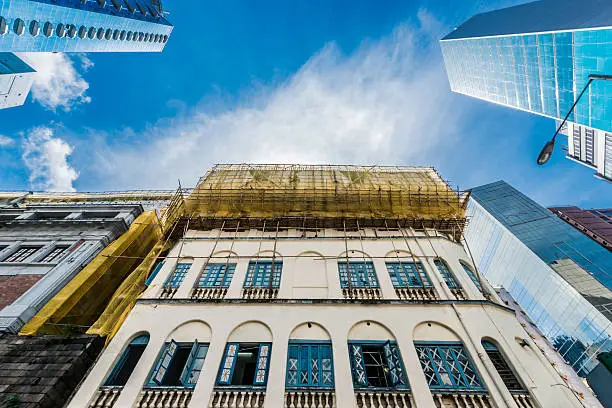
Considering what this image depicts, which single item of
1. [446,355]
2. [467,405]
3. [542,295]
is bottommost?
[467,405]

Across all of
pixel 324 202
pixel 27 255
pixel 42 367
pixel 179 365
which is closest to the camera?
pixel 42 367

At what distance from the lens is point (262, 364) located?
9164 mm

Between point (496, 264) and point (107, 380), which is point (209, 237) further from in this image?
point (496, 264)

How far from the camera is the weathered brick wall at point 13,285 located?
1166 cm

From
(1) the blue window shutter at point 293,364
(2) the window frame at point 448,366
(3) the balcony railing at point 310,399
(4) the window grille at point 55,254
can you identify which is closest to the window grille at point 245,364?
(1) the blue window shutter at point 293,364

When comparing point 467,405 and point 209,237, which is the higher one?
point 209,237

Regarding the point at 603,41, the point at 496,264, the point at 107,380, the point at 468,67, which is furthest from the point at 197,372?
the point at 468,67

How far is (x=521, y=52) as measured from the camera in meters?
52.1

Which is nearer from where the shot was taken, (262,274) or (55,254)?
(262,274)

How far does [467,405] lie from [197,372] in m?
8.90

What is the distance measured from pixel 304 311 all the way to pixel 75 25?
52.5 m

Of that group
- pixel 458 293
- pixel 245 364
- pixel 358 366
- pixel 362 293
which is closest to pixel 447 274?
pixel 458 293

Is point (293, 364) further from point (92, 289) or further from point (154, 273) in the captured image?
point (92, 289)

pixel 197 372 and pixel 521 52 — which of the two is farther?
pixel 521 52
